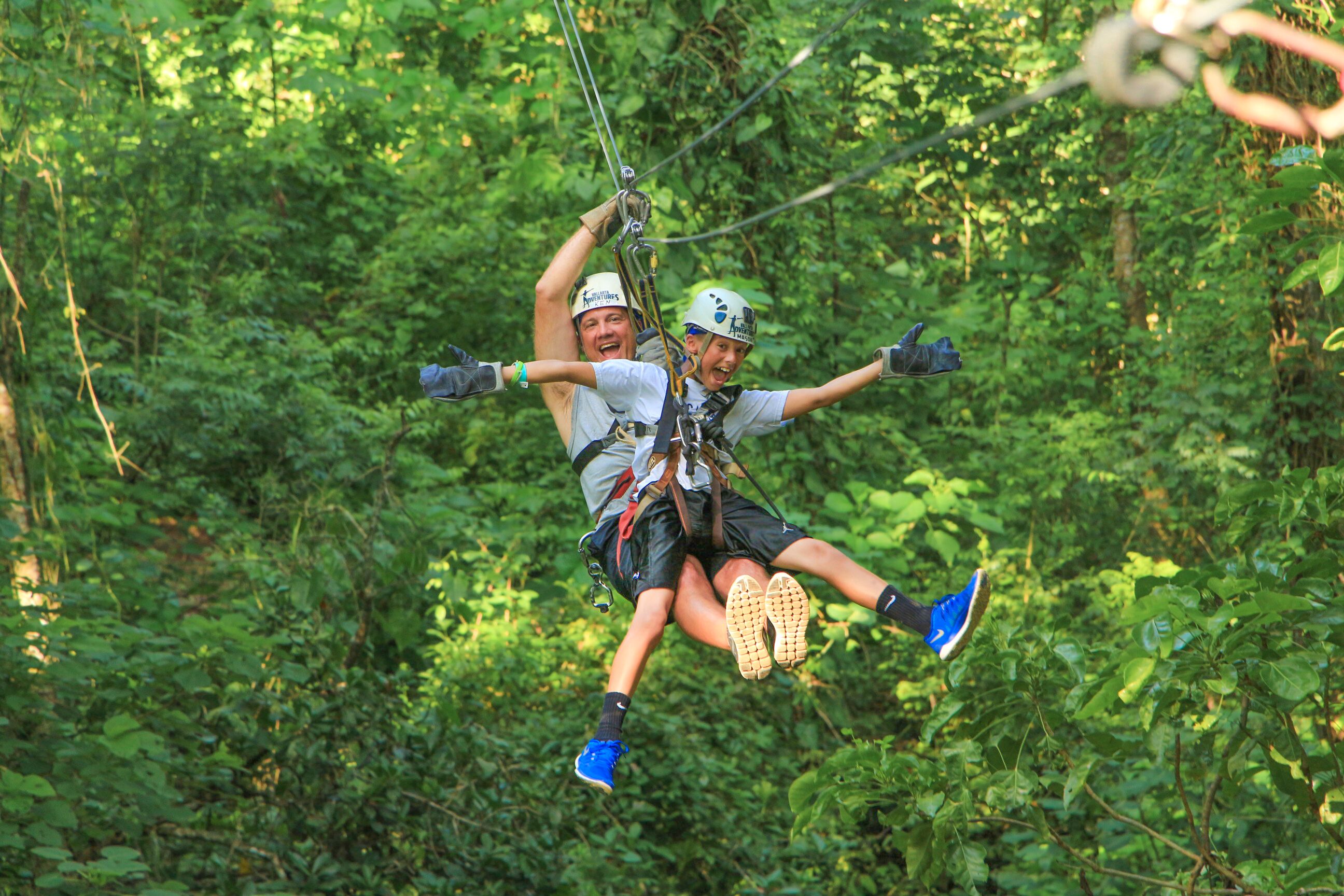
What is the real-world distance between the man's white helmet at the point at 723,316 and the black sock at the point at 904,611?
0.81 metres

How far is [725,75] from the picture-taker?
667 centimetres

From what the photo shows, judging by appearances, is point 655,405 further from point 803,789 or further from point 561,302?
point 803,789

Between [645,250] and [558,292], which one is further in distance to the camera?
[558,292]

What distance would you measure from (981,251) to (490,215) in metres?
3.89

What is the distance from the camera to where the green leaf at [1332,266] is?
292cm

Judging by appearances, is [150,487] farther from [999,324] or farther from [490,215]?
[999,324]

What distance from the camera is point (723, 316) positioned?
12.6 ft

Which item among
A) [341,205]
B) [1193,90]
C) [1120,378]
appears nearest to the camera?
[1193,90]

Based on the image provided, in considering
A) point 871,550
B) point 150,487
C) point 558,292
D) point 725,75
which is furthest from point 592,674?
point 558,292

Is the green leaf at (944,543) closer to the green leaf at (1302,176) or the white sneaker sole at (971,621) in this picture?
the white sneaker sole at (971,621)

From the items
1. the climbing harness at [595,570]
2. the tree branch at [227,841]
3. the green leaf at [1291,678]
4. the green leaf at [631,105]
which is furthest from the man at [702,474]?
the tree branch at [227,841]

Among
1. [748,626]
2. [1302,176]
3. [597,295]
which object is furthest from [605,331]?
[1302,176]

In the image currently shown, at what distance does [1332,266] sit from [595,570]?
212 centimetres

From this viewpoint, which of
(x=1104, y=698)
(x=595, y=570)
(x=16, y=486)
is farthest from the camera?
(x=16, y=486)
